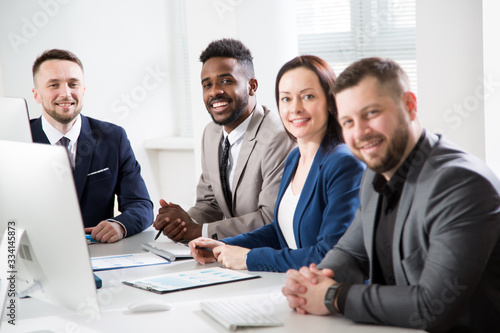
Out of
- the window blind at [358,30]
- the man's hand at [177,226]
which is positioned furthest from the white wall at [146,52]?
the man's hand at [177,226]

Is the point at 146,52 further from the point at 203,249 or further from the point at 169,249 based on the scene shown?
the point at 203,249

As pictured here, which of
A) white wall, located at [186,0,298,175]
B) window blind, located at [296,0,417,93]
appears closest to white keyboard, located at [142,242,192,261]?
white wall, located at [186,0,298,175]

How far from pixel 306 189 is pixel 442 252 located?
81 cm

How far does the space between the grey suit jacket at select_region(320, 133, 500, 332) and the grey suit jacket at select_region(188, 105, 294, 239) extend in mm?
1138

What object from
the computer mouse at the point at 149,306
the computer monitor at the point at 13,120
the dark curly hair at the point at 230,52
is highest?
the dark curly hair at the point at 230,52

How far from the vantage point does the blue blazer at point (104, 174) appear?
288cm

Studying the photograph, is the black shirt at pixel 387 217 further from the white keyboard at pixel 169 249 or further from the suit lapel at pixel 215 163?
the suit lapel at pixel 215 163

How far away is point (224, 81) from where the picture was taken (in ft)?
9.47

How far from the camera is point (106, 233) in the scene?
2543mm

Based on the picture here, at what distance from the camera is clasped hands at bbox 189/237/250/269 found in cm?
201

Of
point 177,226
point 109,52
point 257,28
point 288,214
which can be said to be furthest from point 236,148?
point 109,52

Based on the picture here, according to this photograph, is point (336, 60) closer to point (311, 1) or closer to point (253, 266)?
point (311, 1)

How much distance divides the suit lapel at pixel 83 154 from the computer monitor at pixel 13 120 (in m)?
0.72

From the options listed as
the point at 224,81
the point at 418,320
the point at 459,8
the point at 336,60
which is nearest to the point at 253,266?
the point at 418,320
